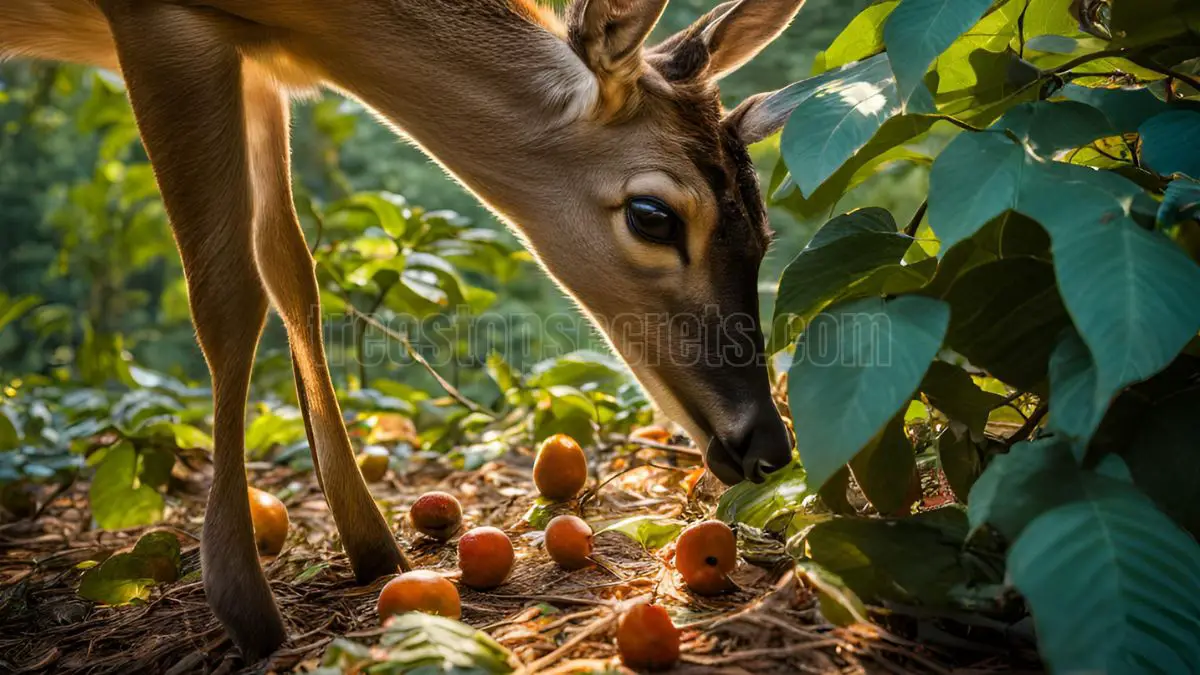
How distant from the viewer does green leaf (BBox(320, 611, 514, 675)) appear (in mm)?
1438

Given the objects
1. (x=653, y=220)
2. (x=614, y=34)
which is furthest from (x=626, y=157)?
(x=614, y=34)

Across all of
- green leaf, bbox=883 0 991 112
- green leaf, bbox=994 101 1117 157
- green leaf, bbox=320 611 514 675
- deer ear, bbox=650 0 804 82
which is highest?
deer ear, bbox=650 0 804 82

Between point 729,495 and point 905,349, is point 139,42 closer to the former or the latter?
point 729,495

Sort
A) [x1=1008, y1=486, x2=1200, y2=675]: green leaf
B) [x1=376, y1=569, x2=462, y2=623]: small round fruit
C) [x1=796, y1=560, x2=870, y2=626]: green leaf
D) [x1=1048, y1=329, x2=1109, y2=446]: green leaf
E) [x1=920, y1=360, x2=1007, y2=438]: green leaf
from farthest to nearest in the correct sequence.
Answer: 1. [x1=376, y1=569, x2=462, y2=623]: small round fruit
2. [x1=920, y1=360, x2=1007, y2=438]: green leaf
3. [x1=796, y1=560, x2=870, y2=626]: green leaf
4. [x1=1048, y1=329, x2=1109, y2=446]: green leaf
5. [x1=1008, y1=486, x2=1200, y2=675]: green leaf

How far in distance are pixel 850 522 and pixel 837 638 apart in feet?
0.63

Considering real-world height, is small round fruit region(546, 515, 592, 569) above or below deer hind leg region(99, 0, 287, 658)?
below

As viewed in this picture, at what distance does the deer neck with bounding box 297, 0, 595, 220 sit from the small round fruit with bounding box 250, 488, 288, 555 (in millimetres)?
1115

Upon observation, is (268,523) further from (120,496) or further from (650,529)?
(650,529)

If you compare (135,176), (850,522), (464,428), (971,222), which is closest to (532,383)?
(464,428)

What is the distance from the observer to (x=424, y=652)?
1.46 metres

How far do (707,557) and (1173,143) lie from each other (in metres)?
1.10

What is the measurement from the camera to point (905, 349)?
1.49 meters

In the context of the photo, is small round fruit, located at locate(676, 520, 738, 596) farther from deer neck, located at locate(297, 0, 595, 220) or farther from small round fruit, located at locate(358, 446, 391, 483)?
small round fruit, located at locate(358, 446, 391, 483)

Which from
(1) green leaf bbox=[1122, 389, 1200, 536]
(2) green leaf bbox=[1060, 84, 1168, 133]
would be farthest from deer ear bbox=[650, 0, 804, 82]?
(1) green leaf bbox=[1122, 389, 1200, 536]
